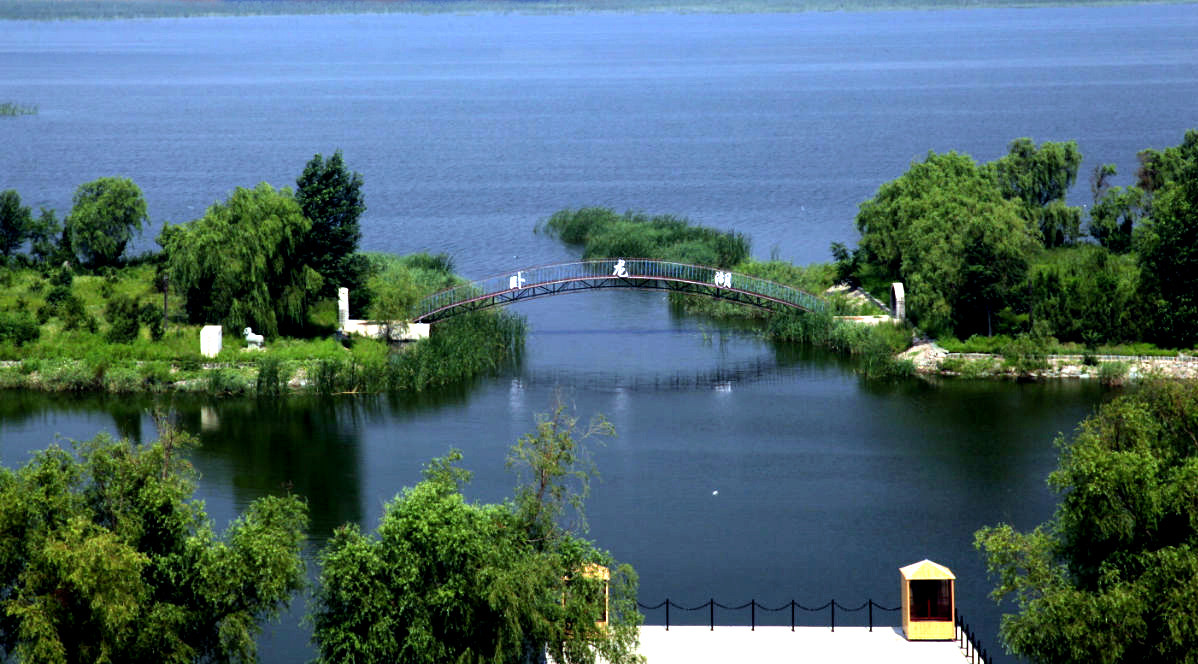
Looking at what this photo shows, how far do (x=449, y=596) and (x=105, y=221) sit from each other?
44.9 meters

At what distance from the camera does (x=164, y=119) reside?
489 ft

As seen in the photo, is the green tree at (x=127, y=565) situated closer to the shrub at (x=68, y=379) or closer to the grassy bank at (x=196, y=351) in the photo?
the grassy bank at (x=196, y=351)

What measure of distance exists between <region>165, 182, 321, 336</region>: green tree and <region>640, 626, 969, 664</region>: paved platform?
28659 mm

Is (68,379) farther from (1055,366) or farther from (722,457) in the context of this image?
(1055,366)

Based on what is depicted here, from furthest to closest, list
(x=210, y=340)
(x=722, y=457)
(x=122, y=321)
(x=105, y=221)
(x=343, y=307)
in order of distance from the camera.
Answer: (x=105, y=221), (x=343, y=307), (x=122, y=321), (x=210, y=340), (x=722, y=457)

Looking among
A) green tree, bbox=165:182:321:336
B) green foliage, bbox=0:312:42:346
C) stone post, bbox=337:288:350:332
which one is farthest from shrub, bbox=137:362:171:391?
stone post, bbox=337:288:350:332

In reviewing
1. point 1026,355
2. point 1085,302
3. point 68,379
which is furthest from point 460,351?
point 1085,302

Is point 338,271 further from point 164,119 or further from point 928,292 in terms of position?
point 164,119

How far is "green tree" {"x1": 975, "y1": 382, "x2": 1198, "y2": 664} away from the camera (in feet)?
94.8

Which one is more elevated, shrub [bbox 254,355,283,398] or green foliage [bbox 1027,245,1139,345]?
green foliage [bbox 1027,245,1139,345]

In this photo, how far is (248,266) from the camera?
198ft

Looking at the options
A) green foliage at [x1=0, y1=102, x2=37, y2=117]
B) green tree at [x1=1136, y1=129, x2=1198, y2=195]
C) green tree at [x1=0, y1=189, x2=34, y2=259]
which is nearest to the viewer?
green tree at [x1=0, y1=189, x2=34, y2=259]

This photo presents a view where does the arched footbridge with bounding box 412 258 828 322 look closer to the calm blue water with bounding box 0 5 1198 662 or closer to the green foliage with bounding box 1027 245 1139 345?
the calm blue water with bounding box 0 5 1198 662

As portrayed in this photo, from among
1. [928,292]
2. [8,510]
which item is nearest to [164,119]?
[928,292]
